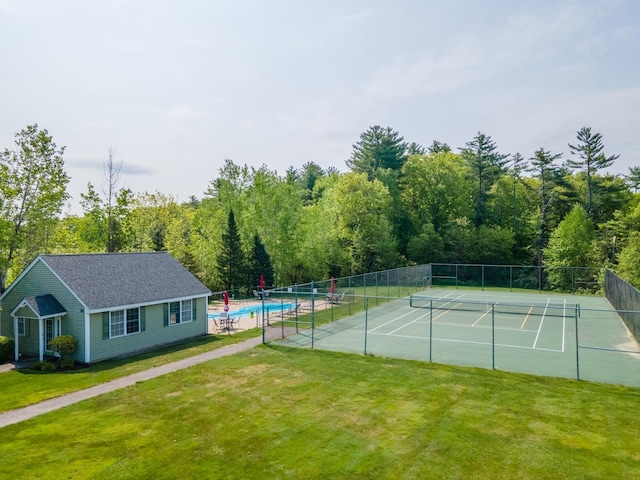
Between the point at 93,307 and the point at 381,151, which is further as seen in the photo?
the point at 381,151

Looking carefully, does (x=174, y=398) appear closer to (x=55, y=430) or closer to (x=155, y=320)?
(x=55, y=430)

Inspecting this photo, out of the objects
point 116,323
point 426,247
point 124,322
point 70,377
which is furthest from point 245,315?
point 426,247

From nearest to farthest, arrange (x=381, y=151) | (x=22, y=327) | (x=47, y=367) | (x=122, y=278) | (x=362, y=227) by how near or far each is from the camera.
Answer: (x=47, y=367), (x=22, y=327), (x=122, y=278), (x=362, y=227), (x=381, y=151)

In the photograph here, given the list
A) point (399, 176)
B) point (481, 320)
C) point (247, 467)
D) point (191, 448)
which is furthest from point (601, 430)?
point (399, 176)

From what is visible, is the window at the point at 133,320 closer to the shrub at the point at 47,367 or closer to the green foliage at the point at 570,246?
the shrub at the point at 47,367

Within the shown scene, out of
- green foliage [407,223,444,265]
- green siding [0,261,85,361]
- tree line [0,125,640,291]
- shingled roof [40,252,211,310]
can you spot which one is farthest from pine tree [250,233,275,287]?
green siding [0,261,85,361]

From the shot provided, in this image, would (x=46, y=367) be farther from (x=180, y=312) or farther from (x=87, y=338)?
(x=180, y=312)

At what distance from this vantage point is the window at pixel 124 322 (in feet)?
58.1

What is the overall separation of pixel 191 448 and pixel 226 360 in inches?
289

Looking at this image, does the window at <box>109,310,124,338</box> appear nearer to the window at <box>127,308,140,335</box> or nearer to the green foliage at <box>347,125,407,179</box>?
the window at <box>127,308,140,335</box>

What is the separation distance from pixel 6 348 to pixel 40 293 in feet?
7.88

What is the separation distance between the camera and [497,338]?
20516 millimetres

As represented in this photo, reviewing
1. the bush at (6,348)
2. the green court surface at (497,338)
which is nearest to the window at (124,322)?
the bush at (6,348)

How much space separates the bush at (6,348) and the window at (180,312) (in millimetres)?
6065
